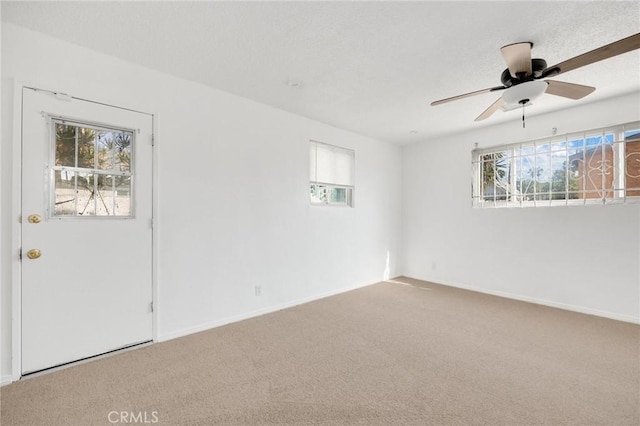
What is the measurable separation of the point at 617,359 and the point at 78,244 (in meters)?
4.59

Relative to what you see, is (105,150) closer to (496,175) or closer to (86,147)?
(86,147)

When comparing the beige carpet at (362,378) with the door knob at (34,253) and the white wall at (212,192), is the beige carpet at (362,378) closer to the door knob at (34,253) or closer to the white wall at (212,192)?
the white wall at (212,192)

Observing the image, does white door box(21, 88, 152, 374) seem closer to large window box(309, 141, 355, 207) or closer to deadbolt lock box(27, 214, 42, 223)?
deadbolt lock box(27, 214, 42, 223)

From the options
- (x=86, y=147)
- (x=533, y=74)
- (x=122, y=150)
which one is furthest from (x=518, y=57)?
(x=86, y=147)

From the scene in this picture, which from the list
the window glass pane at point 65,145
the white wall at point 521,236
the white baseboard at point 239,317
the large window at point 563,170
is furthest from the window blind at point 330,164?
the window glass pane at point 65,145

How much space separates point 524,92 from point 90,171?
351cm

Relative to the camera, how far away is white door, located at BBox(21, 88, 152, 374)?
2.08 meters

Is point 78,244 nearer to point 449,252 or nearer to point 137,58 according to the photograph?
point 137,58

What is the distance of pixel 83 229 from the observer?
2275 millimetres

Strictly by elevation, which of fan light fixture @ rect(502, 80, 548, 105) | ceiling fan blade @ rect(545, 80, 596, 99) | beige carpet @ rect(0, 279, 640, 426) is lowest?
beige carpet @ rect(0, 279, 640, 426)

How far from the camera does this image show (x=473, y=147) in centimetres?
449

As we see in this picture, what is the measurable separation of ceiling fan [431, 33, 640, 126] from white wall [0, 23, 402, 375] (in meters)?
2.45

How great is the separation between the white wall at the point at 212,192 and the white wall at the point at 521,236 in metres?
1.78

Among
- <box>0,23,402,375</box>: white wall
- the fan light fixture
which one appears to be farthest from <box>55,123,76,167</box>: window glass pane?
the fan light fixture
